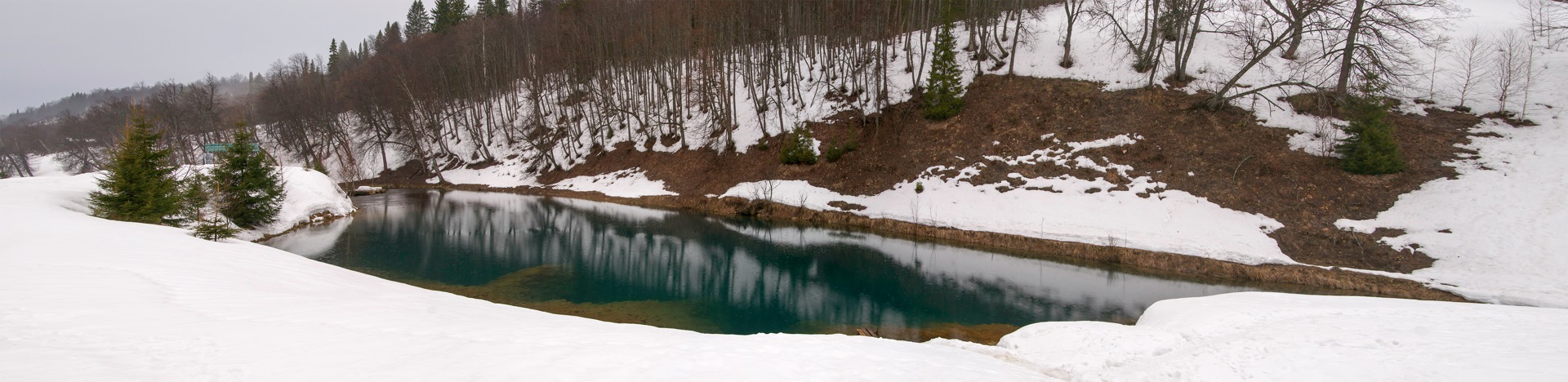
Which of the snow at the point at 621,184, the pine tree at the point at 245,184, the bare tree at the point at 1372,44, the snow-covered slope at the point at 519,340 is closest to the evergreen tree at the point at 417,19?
the snow at the point at 621,184

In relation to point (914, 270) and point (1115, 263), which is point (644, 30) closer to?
point (914, 270)

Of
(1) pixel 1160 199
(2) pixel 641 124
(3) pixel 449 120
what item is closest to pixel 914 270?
(1) pixel 1160 199

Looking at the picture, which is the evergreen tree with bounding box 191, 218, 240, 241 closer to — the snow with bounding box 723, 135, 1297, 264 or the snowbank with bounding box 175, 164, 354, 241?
the snowbank with bounding box 175, 164, 354, 241

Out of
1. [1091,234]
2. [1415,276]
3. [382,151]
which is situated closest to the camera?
[1415,276]

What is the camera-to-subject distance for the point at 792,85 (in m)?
37.0

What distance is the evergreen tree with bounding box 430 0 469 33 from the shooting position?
63.7 meters

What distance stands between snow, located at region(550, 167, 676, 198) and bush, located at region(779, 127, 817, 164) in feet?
24.6

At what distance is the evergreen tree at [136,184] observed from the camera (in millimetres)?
14562

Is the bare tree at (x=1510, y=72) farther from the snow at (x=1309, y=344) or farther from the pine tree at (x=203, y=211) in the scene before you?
the pine tree at (x=203, y=211)

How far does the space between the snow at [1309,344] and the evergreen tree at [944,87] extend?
19.5 m

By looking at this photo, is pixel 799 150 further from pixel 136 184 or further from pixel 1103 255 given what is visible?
pixel 136 184

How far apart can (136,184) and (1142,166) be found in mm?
32585

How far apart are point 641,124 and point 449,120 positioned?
26.4m

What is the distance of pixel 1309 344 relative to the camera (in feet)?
24.1
